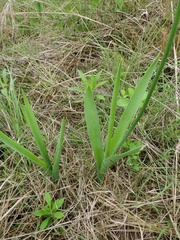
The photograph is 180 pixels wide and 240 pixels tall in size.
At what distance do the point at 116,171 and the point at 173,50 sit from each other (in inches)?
29.8

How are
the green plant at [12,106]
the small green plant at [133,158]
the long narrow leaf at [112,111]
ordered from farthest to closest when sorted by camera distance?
the green plant at [12,106]
the small green plant at [133,158]
the long narrow leaf at [112,111]

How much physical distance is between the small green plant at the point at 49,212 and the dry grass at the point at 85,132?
28mm

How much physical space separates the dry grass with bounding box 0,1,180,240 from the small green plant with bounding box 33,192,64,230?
0.03 meters

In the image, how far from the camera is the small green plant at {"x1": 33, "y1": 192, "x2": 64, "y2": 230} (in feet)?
2.72

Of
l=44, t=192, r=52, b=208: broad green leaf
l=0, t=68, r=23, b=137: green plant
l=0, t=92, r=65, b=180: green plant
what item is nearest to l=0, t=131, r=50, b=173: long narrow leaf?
l=0, t=92, r=65, b=180: green plant

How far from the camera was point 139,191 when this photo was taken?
92cm

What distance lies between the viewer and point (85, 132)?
42.7 inches

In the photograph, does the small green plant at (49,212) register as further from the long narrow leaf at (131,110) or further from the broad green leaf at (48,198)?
the long narrow leaf at (131,110)

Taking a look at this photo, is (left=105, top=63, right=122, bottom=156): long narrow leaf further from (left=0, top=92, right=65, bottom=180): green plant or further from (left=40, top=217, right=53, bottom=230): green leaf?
(left=40, top=217, right=53, bottom=230): green leaf

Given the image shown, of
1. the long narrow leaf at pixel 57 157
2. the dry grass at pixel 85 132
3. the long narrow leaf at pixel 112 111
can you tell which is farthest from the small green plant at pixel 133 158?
the long narrow leaf at pixel 57 157

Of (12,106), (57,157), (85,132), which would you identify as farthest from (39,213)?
(12,106)

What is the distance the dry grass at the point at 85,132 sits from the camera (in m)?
0.86

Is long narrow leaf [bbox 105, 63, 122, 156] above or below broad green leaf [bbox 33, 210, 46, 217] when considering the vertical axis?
above

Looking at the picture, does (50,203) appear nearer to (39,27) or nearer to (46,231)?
(46,231)
